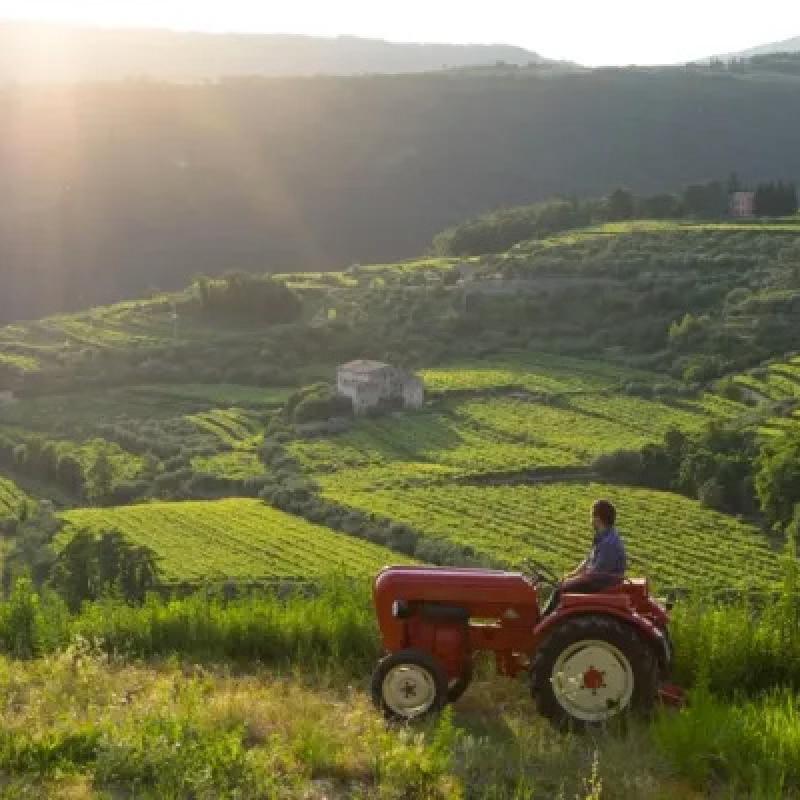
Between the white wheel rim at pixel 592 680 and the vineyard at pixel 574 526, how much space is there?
2499 centimetres

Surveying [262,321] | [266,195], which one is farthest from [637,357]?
[266,195]

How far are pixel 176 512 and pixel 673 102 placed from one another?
516ft

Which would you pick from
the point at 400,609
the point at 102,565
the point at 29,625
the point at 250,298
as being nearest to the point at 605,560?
the point at 400,609

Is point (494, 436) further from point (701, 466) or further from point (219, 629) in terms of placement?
point (219, 629)

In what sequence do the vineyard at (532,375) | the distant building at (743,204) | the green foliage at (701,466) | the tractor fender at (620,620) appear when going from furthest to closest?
the distant building at (743,204)
the vineyard at (532,375)
the green foliage at (701,466)
the tractor fender at (620,620)

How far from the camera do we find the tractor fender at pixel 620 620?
6.01 metres

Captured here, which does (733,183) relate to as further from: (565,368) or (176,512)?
(176,512)

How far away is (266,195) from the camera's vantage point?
481 ft

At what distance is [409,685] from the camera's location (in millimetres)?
6223

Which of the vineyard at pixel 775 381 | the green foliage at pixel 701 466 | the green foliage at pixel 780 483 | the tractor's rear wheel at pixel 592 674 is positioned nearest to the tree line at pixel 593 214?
the vineyard at pixel 775 381

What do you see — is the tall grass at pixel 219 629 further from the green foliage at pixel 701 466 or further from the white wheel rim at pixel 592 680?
the green foliage at pixel 701 466

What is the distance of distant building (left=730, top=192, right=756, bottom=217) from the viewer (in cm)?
9181

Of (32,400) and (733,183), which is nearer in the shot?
(32,400)

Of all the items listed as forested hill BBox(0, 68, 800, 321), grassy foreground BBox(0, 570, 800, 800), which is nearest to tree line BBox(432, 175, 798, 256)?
forested hill BBox(0, 68, 800, 321)
